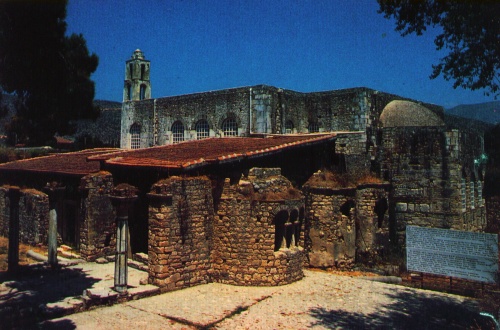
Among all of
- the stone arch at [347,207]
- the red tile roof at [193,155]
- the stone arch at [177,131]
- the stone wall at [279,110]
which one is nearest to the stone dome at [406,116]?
the stone wall at [279,110]

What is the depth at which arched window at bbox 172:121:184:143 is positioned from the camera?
27.8m

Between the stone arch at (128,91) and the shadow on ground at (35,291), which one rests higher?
the stone arch at (128,91)

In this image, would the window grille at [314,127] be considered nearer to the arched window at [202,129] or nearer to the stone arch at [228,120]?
the stone arch at [228,120]

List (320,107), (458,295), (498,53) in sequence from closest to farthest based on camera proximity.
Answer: (498,53) → (458,295) → (320,107)

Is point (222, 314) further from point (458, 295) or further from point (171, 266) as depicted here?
point (458, 295)

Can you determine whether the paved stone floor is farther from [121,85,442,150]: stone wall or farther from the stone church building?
[121,85,442,150]: stone wall

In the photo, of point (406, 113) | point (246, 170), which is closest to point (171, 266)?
point (246, 170)

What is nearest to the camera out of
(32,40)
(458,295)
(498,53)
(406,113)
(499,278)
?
(498,53)

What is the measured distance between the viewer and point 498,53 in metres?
9.30

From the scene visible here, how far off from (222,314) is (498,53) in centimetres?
831

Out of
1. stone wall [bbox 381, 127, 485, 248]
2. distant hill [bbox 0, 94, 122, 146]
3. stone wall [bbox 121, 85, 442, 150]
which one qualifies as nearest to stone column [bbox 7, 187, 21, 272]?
stone wall [bbox 381, 127, 485, 248]

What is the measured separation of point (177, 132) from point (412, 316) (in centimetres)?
2084

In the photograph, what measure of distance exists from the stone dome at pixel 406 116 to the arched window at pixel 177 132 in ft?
40.9

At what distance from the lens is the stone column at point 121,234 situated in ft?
34.0
